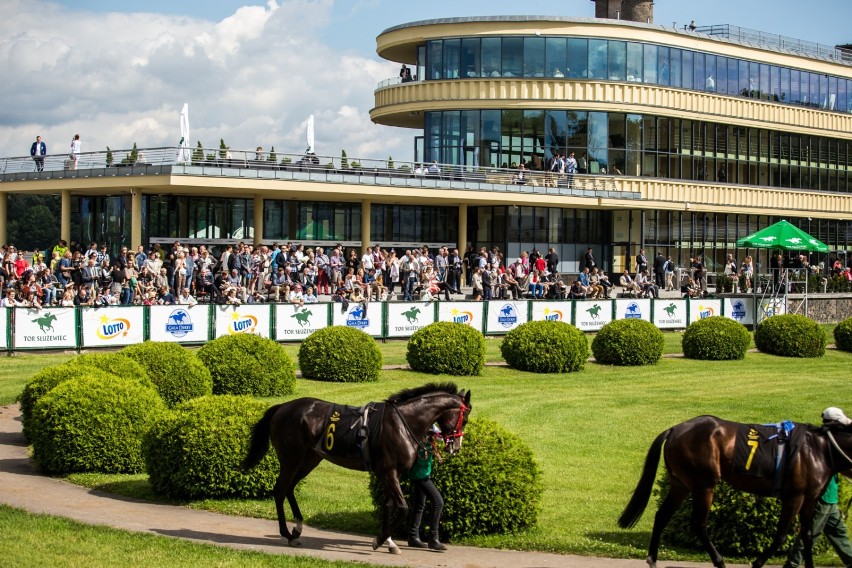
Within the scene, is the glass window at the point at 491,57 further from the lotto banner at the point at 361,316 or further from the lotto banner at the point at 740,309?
the lotto banner at the point at 361,316

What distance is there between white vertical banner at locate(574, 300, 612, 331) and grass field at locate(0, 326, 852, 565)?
2291 mm

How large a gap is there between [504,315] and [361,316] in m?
5.10

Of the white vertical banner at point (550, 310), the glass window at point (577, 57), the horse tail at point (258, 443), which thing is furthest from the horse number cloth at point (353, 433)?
the glass window at point (577, 57)

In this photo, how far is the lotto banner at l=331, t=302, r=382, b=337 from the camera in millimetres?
29828

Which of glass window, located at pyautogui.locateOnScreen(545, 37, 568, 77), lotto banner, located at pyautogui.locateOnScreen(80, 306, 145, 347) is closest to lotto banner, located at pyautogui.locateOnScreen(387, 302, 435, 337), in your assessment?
lotto banner, located at pyautogui.locateOnScreen(80, 306, 145, 347)

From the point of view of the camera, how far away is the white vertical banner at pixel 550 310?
110ft

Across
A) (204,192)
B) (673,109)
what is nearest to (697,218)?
(673,109)

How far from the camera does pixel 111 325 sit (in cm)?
2642

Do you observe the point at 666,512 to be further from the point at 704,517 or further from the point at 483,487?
the point at 483,487

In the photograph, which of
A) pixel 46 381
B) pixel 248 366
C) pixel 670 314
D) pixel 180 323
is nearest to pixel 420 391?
pixel 46 381

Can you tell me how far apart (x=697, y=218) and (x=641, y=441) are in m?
34.5

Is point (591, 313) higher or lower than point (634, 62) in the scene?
lower

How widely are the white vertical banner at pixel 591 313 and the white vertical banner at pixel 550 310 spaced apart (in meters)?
0.47

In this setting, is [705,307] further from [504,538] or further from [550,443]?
[504,538]
